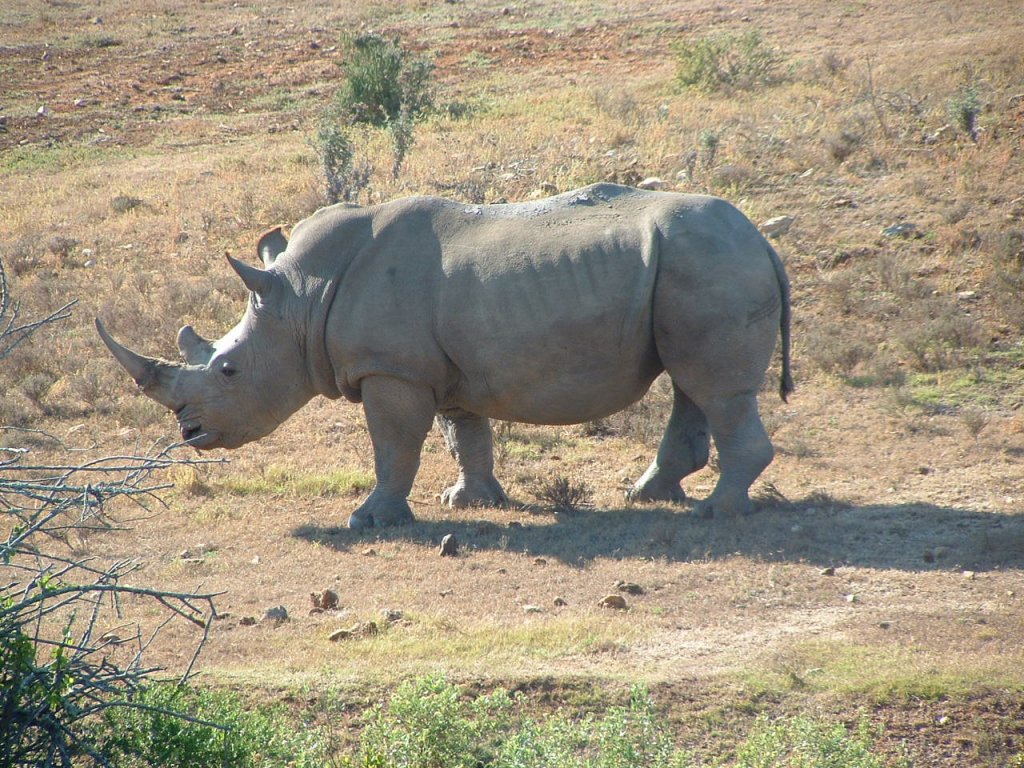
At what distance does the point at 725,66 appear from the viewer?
869 inches

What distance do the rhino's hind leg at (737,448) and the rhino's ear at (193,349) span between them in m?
3.73

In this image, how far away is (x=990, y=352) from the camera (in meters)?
11.5

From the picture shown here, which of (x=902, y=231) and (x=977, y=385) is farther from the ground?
(x=902, y=231)

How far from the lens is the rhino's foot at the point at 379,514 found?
883cm

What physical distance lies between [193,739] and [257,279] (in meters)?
4.36

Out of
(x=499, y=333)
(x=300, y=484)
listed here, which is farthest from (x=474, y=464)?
(x=300, y=484)

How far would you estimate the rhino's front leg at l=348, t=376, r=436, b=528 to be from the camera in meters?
8.67

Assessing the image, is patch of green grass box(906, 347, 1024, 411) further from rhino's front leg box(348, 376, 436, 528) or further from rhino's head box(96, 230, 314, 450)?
rhino's head box(96, 230, 314, 450)

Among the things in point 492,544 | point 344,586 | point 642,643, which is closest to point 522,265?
point 492,544

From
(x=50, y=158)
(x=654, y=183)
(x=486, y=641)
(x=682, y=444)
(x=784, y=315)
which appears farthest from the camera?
(x=50, y=158)

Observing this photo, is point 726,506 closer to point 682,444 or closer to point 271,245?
point 682,444

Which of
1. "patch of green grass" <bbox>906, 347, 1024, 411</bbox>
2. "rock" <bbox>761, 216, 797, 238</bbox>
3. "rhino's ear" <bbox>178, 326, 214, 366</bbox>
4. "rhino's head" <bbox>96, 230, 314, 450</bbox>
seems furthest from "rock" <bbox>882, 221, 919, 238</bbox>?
"rhino's ear" <bbox>178, 326, 214, 366</bbox>

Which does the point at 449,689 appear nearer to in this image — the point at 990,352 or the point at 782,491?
the point at 782,491

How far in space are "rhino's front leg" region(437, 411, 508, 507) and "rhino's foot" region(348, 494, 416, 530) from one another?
554mm
